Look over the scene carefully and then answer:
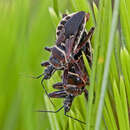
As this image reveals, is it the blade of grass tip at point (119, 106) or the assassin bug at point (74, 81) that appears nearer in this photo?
the blade of grass tip at point (119, 106)

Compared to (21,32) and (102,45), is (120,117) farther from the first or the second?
(21,32)

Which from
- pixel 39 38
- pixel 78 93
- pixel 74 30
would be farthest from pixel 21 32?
pixel 78 93

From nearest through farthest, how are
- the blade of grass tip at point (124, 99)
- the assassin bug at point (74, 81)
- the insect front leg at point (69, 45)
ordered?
the blade of grass tip at point (124, 99) < the assassin bug at point (74, 81) < the insect front leg at point (69, 45)

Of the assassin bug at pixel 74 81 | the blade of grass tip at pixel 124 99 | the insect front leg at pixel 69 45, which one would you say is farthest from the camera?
the insect front leg at pixel 69 45

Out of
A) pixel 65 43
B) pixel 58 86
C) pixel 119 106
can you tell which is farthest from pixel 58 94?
pixel 119 106

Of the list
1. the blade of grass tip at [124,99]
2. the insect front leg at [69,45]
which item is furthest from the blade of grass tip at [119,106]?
the insect front leg at [69,45]

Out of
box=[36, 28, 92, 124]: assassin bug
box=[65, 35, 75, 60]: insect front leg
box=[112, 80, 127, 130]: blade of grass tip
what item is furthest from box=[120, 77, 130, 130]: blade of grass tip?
box=[65, 35, 75, 60]: insect front leg

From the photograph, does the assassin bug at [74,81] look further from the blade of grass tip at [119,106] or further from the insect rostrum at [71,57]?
the blade of grass tip at [119,106]

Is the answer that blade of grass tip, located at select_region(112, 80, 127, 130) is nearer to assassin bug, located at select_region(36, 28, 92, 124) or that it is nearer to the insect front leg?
assassin bug, located at select_region(36, 28, 92, 124)
